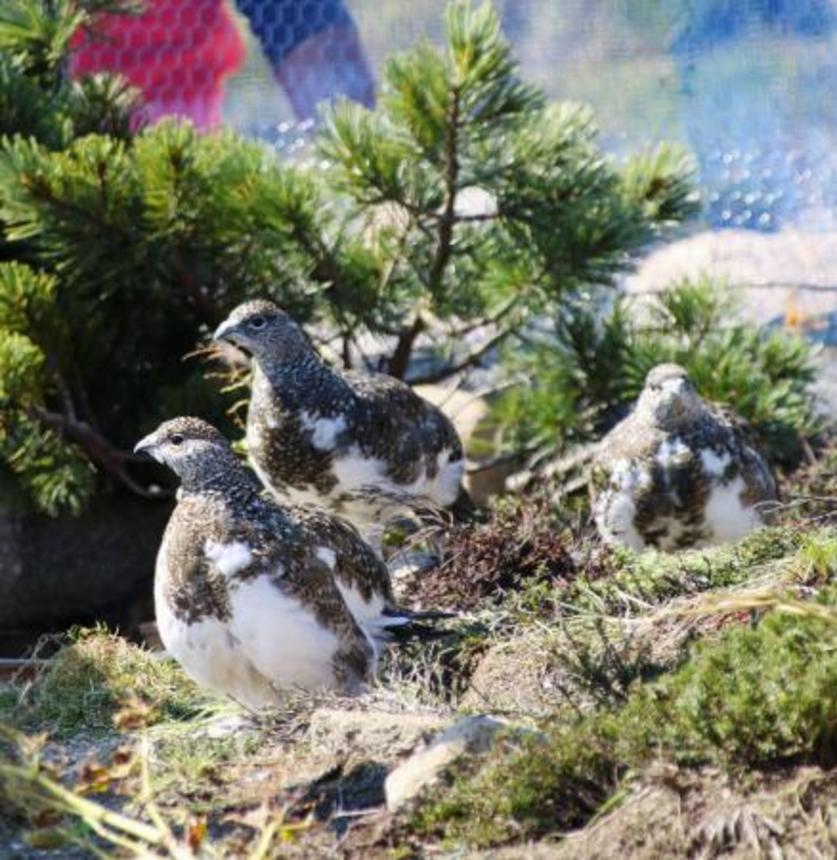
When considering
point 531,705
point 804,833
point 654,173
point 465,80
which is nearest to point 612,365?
point 654,173

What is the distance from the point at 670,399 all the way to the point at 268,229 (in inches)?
54.6

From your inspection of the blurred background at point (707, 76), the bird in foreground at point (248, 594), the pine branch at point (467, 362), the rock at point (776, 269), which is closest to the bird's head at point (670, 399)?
the pine branch at point (467, 362)

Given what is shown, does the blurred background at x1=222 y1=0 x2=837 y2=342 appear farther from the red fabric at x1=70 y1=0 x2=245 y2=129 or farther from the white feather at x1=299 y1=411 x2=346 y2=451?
the white feather at x1=299 y1=411 x2=346 y2=451

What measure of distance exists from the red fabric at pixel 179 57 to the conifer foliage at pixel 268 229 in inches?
33.3

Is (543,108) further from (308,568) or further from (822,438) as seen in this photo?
(308,568)

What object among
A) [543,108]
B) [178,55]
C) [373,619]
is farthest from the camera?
[178,55]

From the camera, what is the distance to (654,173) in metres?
6.93

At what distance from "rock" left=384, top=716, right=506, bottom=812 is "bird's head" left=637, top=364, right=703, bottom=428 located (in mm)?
2174

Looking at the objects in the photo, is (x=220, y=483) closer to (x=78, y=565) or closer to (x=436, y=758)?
(x=436, y=758)

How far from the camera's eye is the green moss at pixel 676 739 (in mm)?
3447

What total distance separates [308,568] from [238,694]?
1.01 feet

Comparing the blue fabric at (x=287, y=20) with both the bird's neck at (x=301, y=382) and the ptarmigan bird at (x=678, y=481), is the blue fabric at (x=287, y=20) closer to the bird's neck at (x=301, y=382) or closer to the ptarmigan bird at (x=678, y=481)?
the bird's neck at (x=301, y=382)

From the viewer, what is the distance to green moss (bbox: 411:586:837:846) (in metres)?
3.45

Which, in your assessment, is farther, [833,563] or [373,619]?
[373,619]
